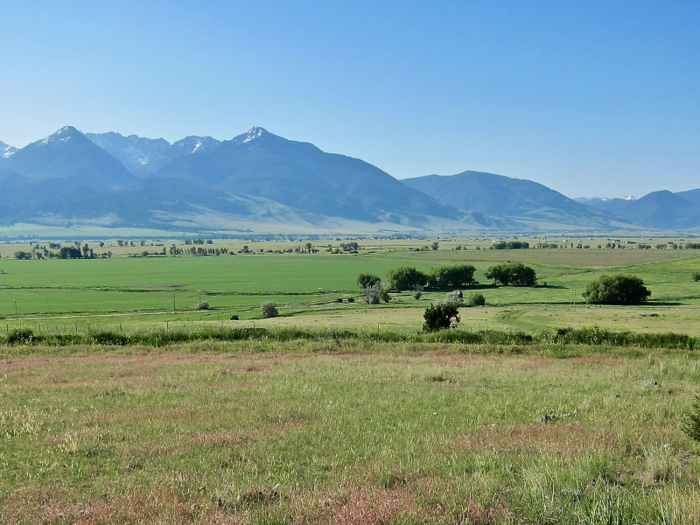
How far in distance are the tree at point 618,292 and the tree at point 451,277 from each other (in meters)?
33.6

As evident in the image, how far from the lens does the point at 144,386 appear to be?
17.5m

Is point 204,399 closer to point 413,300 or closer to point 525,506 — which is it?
point 525,506

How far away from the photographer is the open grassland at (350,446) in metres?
7.07

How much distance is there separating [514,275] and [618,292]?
108 feet

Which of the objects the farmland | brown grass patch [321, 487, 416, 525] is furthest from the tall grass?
brown grass patch [321, 487, 416, 525]

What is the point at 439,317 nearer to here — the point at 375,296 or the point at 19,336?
the point at 19,336

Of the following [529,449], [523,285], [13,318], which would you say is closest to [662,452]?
[529,449]

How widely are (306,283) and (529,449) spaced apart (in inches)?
4790

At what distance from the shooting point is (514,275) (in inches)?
4850

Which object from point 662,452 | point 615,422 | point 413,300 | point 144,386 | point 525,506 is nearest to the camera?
point 525,506

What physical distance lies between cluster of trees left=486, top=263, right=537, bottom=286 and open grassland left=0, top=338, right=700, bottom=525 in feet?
345

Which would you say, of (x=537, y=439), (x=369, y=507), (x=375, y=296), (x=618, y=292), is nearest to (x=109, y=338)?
(x=537, y=439)

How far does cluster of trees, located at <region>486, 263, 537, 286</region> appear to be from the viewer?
12194 centimetres

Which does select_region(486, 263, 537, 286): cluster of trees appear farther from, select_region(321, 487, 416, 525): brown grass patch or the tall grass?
select_region(321, 487, 416, 525): brown grass patch
